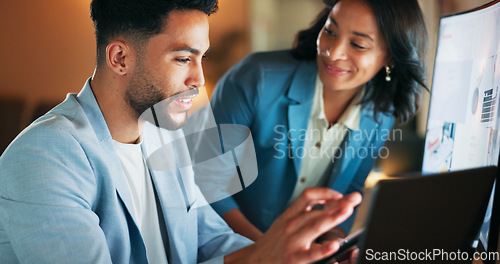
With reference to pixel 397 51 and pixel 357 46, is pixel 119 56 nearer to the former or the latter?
pixel 357 46

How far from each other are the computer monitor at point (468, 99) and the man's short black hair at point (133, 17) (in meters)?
0.53

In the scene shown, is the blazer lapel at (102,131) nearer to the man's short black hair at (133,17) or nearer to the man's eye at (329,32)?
the man's short black hair at (133,17)

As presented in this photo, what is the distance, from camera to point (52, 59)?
33.3 inches

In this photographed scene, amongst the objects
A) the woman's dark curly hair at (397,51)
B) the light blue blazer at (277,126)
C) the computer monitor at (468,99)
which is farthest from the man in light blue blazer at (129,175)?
the woman's dark curly hair at (397,51)

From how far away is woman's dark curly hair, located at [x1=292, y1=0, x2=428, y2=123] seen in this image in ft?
3.67

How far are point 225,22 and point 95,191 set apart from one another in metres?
0.57

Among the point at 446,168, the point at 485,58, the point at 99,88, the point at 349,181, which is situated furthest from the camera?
the point at 349,181

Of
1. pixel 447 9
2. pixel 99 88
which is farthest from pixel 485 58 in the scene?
pixel 447 9

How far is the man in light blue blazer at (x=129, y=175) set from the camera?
643 mm

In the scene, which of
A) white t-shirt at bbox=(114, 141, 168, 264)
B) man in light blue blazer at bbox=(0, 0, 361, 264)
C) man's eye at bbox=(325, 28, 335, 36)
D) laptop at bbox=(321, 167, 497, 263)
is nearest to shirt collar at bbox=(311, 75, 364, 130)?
man's eye at bbox=(325, 28, 335, 36)

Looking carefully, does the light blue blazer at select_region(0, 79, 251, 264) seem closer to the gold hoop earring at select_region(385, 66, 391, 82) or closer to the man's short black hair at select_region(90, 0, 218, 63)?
the man's short black hair at select_region(90, 0, 218, 63)

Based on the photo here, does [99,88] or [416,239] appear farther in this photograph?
[99,88]

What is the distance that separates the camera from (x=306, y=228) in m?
0.55

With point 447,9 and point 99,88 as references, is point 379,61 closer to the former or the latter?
point 99,88
